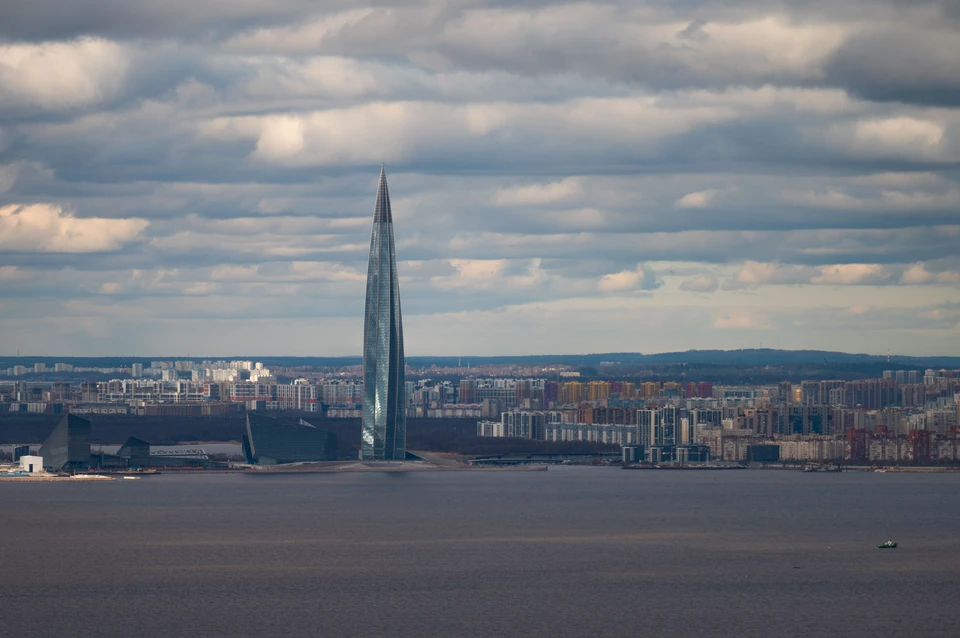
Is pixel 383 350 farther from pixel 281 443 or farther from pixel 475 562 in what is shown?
pixel 475 562

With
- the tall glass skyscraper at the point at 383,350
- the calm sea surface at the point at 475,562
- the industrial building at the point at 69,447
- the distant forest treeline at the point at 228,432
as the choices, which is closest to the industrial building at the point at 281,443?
the tall glass skyscraper at the point at 383,350

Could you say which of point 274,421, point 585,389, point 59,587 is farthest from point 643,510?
point 585,389

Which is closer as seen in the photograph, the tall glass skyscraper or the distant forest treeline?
the tall glass skyscraper

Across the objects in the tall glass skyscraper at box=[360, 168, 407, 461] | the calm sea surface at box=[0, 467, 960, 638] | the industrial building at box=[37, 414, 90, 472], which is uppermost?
the tall glass skyscraper at box=[360, 168, 407, 461]

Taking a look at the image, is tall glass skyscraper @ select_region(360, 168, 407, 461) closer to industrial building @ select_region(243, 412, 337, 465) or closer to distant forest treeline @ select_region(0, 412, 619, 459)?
industrial building @ select_region(243, 412, 337, 465)

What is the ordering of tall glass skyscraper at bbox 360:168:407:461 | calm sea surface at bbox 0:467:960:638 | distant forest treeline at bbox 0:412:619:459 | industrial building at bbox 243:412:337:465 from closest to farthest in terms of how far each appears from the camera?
calm sea surface at bbox 0:467:960:638, tall glass skyscraper at bbox 360:168:407:461, industrial building at bbox 243:412:337:465, distant forest treeline at bbox 0:412:619:459

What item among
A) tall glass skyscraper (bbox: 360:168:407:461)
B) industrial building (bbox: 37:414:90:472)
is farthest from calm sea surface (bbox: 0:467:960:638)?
tall glass skyscraper (bbox: 360:168:407:461)

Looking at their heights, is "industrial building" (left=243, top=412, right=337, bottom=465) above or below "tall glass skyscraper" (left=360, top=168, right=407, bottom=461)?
below

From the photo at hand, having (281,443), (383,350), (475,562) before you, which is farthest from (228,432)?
(475,562)
